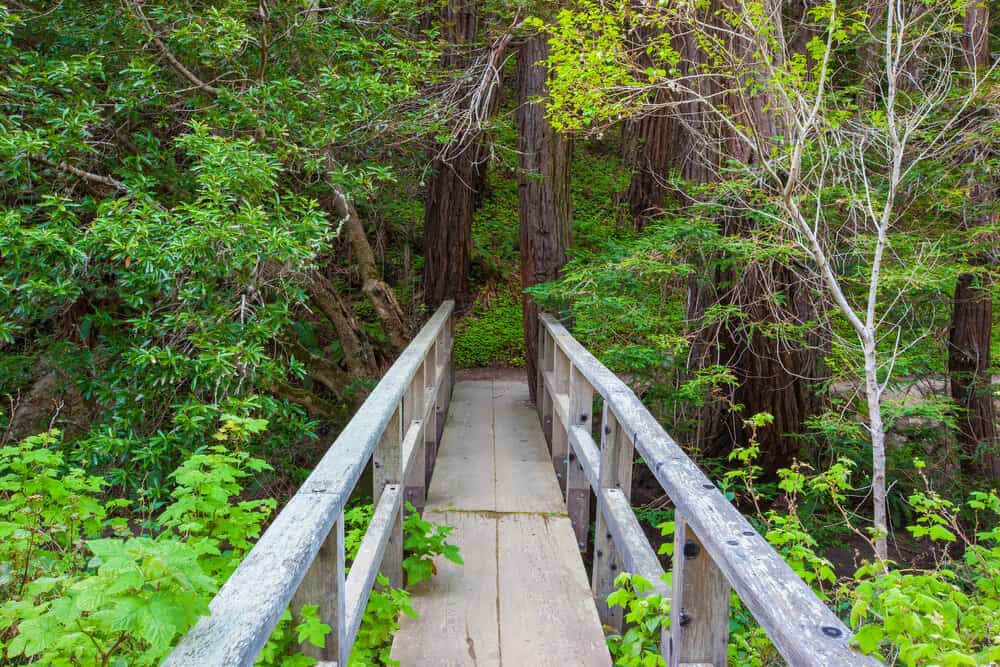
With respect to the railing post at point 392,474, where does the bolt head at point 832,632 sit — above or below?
above

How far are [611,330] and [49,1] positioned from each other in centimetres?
510

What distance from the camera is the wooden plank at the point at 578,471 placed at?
4332mm

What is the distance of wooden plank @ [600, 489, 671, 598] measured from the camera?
2541 millimetres

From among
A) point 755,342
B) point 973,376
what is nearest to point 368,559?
point 755,342

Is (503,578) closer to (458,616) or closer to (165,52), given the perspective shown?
(458,616)

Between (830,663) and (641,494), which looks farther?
(641,494)

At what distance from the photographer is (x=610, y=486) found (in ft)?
11.0

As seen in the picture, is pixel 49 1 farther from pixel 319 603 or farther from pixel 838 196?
pixel 838 196

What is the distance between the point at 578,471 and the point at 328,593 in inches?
104

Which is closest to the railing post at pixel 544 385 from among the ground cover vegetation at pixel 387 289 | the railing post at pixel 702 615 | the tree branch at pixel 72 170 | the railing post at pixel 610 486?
the ground cover vegetation at pixel 387 289

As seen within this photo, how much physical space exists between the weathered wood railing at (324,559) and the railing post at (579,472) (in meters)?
1.03

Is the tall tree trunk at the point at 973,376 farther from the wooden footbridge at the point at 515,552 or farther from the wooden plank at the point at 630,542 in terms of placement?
the wooden plank at the point at 630,542

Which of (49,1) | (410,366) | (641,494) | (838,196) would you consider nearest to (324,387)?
(641,494)

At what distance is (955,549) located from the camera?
328 inches
